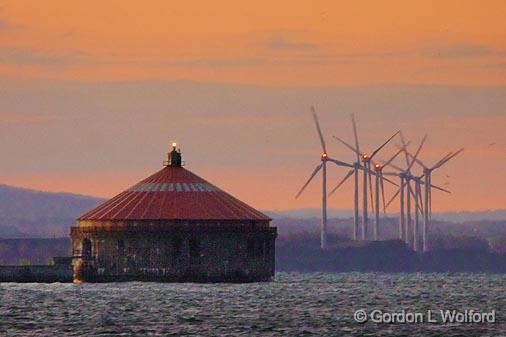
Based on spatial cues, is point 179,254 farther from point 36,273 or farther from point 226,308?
point 226,308

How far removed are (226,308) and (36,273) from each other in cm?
4876

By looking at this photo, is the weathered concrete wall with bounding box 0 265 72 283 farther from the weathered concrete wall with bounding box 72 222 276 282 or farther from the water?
the water

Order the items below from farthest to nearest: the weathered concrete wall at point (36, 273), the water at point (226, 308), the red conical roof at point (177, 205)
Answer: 1. the red conical roof at point (177, 205)
2. the weathered concrete wall at point (36, 273)
3. the water at point (226, 308)

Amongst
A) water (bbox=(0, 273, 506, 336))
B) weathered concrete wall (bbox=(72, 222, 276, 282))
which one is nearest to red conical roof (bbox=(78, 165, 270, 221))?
weathered concrete wall (bbox=(72, 222, 276, 282))

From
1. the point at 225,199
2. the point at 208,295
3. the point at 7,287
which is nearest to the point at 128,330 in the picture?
the point at 208,295

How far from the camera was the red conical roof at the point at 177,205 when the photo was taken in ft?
637

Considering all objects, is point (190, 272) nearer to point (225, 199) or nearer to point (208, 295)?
point (225, 199)

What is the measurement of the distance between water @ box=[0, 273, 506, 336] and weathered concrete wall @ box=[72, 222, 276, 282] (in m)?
3.51

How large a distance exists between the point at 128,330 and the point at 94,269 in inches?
2650

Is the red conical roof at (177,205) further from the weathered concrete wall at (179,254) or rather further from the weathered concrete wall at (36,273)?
the weathered concrete wall at (36,273)

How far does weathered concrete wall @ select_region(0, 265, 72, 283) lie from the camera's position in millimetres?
194000

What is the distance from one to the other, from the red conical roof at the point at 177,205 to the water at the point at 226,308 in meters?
6.39

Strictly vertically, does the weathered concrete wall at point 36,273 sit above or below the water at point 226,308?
above

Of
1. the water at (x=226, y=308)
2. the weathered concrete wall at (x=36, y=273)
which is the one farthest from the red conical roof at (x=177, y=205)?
the water at (x=226, y=308)
